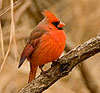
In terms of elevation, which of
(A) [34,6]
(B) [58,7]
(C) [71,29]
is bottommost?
(C) [71,29]

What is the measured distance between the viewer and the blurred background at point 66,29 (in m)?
4.34

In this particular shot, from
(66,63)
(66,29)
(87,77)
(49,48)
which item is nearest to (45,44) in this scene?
(49,48)

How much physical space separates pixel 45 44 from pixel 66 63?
40 centimetres

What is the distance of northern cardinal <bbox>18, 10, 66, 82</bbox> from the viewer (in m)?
2.95

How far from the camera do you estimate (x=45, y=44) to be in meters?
3.00

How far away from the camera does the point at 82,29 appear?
485 centimetres

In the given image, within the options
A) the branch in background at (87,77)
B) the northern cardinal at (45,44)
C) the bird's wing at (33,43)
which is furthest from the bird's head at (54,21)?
the branch in background at (87,77)

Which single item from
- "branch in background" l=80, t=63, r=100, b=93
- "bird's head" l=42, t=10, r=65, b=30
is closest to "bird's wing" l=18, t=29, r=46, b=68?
"bird's head" l=42, t=10, r=65, b=30

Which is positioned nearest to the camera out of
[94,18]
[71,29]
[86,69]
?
[86,69]

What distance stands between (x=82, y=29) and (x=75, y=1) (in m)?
0.41

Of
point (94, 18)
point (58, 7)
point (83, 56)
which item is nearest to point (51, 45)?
point (83, 56)

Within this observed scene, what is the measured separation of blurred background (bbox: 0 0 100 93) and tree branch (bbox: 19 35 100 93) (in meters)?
1.37

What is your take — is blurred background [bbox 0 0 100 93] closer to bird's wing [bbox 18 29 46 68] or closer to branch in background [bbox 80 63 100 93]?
branch in background [bbox 80 63 100 93]

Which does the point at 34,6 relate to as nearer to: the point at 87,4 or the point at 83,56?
the point at 87,4
